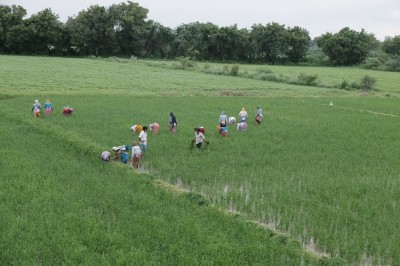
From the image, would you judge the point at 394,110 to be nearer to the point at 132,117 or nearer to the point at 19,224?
the point at 132,117

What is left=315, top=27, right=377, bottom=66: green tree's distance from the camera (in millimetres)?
76562

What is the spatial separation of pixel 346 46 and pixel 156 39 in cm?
3512

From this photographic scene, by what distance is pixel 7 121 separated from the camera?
1639 cm

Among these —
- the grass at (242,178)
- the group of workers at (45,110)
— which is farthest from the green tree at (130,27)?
the group of workers at (45,110)

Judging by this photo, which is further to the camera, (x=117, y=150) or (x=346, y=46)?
(x=346, y=46)

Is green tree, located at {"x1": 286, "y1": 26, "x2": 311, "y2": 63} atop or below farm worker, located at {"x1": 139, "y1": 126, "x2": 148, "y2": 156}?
atop

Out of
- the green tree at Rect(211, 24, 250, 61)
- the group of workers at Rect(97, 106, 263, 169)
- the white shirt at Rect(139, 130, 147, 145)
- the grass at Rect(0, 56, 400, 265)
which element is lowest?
the grass at Rect(0, 56, 400, 265)

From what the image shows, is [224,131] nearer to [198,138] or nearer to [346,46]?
[198,138]

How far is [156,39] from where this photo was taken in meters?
77.6

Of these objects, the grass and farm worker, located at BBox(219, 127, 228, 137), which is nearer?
the grass

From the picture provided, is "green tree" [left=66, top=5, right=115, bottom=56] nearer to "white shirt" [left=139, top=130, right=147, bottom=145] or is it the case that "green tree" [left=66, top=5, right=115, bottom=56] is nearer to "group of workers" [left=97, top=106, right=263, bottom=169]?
"group of workers" [left=97, top=106, right=263, bottom=169]

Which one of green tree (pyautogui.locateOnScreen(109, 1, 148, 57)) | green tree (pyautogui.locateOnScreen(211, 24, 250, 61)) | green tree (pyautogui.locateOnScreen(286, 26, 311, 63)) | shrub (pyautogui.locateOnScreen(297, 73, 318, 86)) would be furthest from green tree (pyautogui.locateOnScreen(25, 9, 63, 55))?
shrub (pyautogui.locateOnScreen(297, 73, 318, 86))

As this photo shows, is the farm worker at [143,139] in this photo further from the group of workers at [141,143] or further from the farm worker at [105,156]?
the farm worker at [105,156]

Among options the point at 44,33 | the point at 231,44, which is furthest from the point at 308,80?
the point at 44,33
